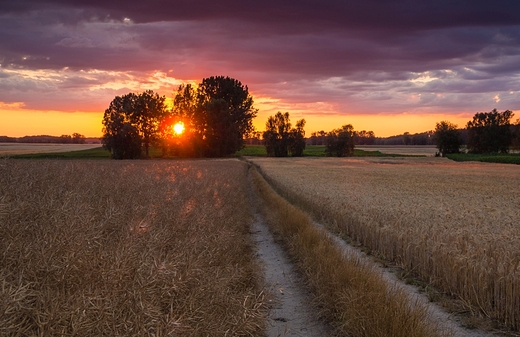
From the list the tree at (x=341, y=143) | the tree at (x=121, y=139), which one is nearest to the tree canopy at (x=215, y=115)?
the tree at (x=121, y=139)

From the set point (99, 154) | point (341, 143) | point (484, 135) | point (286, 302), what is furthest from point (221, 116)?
point (286, 302)

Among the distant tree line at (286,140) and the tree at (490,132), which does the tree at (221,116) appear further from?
the tree at (490,132)

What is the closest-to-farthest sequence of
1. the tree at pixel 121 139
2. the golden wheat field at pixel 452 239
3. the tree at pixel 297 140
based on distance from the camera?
the golden wheat field at pixel 452 239 < the tree at pixel 121 139 < the tree at pixel 297 140

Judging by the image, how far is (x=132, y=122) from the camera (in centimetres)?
8619

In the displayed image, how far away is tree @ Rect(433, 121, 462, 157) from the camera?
109750 millimetres

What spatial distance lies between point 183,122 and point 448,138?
68843 mm

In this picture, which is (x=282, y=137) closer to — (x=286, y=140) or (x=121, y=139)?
(x=286, y=140)

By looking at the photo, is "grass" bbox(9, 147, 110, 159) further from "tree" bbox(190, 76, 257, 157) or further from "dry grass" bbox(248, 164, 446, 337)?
"dry grass" bbox(248, 164, 446, 337)

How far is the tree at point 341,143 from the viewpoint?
120062 mm

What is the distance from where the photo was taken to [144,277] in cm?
524

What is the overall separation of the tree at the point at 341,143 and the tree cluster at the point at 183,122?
112 ft

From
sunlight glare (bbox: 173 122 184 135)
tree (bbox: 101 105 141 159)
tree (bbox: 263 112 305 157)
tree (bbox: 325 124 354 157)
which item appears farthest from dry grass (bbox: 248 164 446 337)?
tree (bbox: 325 124 354 157)

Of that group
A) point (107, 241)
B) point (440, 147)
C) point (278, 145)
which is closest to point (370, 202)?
point (107, 241)

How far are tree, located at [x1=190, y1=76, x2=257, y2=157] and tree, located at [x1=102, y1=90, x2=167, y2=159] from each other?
8.41m
